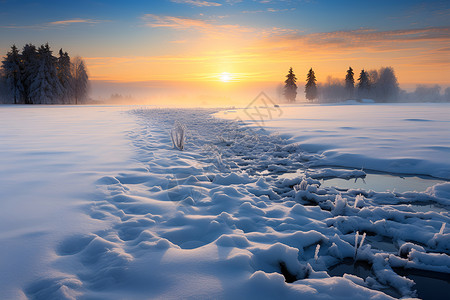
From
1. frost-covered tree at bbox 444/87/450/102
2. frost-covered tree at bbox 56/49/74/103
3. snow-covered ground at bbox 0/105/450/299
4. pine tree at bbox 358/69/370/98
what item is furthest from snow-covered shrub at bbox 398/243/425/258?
frost-covered tree at bbox 444/87/450/102

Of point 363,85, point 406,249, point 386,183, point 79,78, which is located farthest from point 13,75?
point 363,85

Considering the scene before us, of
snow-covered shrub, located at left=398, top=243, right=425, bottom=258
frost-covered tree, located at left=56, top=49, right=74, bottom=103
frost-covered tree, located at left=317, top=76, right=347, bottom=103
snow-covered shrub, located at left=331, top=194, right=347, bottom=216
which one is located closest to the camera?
snow-covered shrub, located at left=398, top=243, right=425, bottom=258

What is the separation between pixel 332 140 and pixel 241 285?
7.37m

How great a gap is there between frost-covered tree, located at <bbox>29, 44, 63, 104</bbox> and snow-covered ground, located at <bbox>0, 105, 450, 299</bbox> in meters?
54.4

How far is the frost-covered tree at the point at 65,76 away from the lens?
54.8 meters

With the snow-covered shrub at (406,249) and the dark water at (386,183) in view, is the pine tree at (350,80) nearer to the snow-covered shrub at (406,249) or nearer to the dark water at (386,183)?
the dark water at (386,183)

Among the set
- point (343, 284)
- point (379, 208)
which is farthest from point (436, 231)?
point (343, 284)

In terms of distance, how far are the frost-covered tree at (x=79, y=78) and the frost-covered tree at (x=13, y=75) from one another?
11.6 metres

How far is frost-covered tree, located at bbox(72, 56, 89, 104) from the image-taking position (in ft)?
195

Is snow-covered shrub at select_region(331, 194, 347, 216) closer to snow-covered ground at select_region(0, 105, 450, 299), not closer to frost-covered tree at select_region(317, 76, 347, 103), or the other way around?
snow-covered ground at select_region(0, 105, 450, 299)

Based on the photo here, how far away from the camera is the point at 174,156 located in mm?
6820

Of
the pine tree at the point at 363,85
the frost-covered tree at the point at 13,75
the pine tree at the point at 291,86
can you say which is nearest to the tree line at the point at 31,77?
the frost-covered tree at the point at 13,75

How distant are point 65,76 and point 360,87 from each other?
7400 cm

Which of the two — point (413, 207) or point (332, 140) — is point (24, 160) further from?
point (332, 140)
